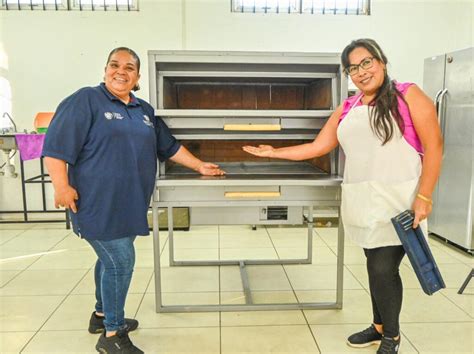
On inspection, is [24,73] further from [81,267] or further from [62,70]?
[81,267]

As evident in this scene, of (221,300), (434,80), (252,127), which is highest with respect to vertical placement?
(434,80)

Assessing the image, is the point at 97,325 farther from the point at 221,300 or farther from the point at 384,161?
the point at 384,161

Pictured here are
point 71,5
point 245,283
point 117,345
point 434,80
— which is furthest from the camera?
point 71,5

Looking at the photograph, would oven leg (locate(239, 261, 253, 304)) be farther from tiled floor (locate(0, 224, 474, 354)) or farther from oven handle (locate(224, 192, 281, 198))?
oven handle (locate(224, 192, 281, 198))

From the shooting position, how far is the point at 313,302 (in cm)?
241

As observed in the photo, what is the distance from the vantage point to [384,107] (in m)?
1.60

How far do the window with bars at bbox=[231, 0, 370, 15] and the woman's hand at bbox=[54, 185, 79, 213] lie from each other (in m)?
3.30

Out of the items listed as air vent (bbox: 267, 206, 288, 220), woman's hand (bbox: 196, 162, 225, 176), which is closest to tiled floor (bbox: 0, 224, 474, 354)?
air vent (bbox: 267, 206, 288, 220)

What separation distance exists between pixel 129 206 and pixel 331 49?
11.0 ft

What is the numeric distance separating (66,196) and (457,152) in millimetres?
3037

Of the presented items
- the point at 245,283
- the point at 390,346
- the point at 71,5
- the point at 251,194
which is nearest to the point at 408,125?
the point at 251,194

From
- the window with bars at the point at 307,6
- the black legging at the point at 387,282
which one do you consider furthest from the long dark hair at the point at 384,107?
the window with bars at the point at 307,6

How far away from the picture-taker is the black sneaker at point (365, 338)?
1.93 metres

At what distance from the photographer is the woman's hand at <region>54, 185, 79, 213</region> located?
1.64 m
